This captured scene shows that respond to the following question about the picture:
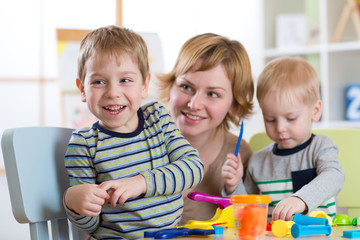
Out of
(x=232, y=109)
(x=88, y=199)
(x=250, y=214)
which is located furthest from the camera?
(x=232, y=109)

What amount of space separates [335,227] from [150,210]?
1.22ft

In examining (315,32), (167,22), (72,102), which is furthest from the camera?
(167,22)

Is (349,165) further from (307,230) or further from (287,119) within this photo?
(307,230)

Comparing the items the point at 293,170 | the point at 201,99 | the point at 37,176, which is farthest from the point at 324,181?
the point at 37,176

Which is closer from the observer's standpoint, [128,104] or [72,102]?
[128,104]

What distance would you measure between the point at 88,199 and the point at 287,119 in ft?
2.24

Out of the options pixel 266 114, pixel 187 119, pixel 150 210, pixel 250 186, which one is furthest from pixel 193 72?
pixel 150 210

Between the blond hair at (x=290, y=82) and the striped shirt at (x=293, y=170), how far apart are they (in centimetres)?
13

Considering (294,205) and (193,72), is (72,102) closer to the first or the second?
(193,72)

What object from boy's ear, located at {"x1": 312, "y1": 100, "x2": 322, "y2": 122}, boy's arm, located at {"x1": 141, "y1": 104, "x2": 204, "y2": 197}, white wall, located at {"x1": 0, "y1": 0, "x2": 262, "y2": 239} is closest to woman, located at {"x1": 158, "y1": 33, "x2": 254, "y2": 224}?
boy's ear, located at {"x1": 312, "y1": 100, "x2": 322, "y2": 122}

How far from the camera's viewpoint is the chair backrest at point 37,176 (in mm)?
1061

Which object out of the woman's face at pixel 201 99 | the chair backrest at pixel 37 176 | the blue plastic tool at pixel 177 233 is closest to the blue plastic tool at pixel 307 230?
the blue plastic tool at pixel 177 233

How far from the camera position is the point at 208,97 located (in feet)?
5.01

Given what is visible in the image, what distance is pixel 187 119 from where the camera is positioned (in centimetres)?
154
